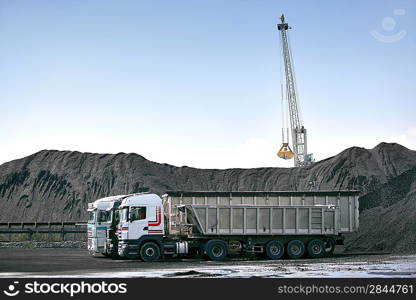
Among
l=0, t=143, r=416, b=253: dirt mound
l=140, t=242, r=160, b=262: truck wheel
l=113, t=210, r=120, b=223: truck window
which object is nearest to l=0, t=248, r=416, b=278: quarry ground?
l=140, t=242, r=160, b=262: truck wheel

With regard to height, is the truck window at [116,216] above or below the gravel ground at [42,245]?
above

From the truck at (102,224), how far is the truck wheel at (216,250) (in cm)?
536

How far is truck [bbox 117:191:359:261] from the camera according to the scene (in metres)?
32.1

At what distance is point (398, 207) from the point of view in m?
43.4

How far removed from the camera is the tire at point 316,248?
110 feet

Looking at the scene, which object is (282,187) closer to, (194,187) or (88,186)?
(194,187)

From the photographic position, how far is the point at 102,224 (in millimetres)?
35906

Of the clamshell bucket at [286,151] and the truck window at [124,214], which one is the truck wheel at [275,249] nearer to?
the truck window at [124,214]

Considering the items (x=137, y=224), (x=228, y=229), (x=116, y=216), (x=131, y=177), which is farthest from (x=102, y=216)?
(x=131, y=177)

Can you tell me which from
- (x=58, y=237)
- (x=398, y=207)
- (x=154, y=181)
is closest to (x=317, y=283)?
(x=398, y=207)

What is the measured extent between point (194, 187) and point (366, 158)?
21.5 meters
